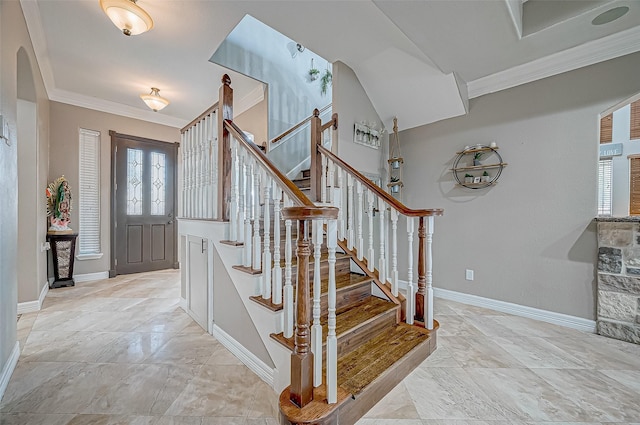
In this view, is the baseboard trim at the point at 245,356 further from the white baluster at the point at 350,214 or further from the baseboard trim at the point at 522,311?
the baseboard trim at the point at 522,311

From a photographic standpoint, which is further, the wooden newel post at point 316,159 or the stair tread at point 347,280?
the wooden newel post at point 316,159

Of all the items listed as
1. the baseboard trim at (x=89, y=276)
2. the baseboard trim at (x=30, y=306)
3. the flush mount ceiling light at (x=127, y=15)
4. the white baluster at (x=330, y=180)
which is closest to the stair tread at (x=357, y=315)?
the white baluster at (x=330, y=180)

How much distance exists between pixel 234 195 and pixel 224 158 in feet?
1.04

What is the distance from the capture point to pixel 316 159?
3045 millimetres

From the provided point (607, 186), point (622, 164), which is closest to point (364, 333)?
point (607, 186)

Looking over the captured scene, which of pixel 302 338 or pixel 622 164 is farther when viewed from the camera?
pixel 622 164

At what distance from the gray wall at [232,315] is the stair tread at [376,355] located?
51 cm

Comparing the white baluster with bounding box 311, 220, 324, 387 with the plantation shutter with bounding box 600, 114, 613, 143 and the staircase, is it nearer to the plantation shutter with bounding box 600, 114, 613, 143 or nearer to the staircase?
the staircase

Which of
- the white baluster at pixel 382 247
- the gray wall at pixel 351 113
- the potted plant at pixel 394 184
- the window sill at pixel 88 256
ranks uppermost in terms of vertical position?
the gray wall at pixel 351 113

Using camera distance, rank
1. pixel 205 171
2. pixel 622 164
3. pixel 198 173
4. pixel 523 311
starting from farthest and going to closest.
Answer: pixel 622 164, pixel 523 311, pixel 198 173, pixel 205 171

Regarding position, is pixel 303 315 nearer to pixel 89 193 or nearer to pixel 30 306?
pixel 30 306

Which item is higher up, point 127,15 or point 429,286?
point 127,15

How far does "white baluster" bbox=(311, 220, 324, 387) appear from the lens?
1.29 m

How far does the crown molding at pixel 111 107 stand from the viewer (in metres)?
3.97
